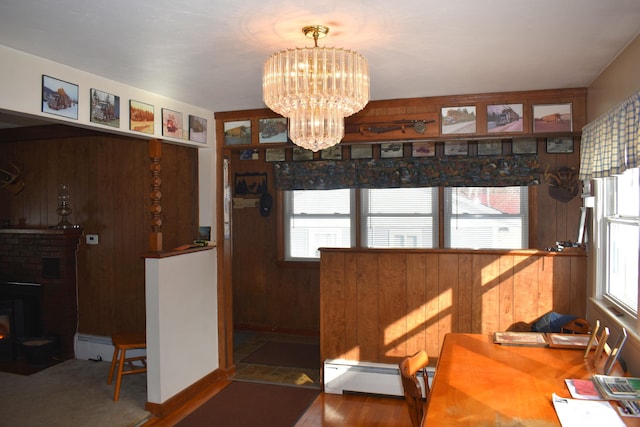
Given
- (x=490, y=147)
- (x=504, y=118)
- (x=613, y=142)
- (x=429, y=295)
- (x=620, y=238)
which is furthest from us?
(x=490, y=147)

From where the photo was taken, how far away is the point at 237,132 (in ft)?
14.9

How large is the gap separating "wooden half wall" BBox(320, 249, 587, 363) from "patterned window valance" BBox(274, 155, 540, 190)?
1.48 m

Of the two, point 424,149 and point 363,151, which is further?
point 363,151

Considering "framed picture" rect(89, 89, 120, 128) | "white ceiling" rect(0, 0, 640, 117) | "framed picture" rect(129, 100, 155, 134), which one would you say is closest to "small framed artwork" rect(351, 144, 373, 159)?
"white ceiling" rect(0, 0, 640, 117)

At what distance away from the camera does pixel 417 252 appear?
13.6 feet

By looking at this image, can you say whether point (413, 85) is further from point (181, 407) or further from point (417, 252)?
point (181, 407)

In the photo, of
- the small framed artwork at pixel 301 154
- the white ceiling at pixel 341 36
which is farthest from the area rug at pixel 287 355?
the white ceiling at pixel 341 36

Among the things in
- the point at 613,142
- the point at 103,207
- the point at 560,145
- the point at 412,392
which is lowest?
the point at 412,392

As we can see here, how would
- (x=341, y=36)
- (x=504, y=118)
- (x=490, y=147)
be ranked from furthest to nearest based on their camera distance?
1. (x=490, y=147)
2. (x=504, y=118)
3. (x=341, y=36)

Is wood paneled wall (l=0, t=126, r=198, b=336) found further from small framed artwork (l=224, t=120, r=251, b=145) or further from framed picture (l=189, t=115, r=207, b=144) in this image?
small framed artwork (l=224, t=120, r=251, b=145)

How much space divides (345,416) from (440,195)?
9.01 feet

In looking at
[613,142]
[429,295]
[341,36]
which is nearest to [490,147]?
[429,295]

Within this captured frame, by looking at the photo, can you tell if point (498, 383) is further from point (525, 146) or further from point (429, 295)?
point (525, 146)

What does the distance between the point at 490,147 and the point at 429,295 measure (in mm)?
2018
